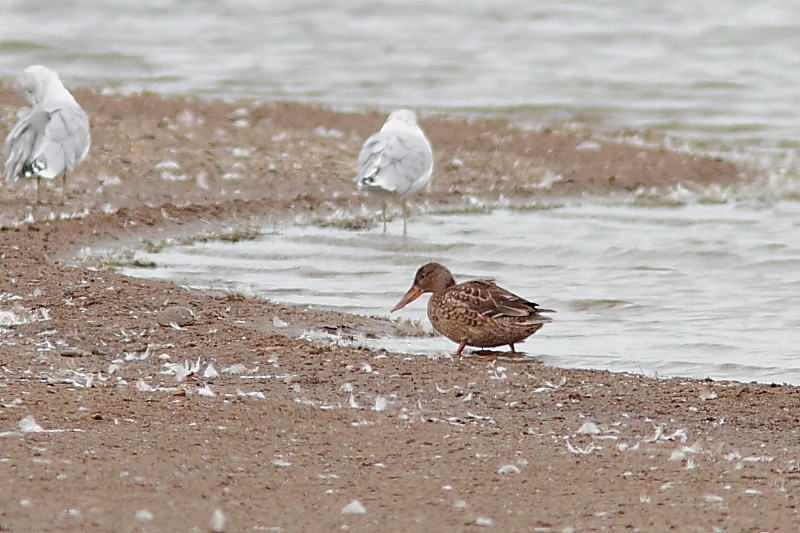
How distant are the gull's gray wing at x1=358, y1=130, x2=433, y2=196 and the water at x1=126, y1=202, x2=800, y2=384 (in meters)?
0.41

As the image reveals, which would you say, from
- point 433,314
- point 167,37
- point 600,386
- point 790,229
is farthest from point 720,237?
point 167,37

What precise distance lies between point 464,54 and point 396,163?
39.9 feet

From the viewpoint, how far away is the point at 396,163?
12930 millimetres

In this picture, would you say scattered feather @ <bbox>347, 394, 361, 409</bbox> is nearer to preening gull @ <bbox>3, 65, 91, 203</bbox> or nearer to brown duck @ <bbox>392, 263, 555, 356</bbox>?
brown duck @ <bbox>392, 263, 555, 356</bbox>

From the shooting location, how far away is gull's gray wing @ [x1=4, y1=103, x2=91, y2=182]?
1222cm

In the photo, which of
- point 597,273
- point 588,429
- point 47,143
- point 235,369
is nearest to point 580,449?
point 588,429

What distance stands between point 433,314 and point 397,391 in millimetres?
1481

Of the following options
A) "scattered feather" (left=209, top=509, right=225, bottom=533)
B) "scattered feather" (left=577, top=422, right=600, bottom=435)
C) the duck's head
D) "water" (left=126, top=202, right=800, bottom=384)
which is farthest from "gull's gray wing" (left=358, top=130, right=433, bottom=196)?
"scattered feather" (left=209, top=509, right=225, bottom=533)

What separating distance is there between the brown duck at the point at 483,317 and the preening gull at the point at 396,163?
161 inches

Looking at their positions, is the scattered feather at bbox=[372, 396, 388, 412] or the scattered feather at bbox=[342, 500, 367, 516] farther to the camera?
the scattered feather at bbox=[372, 396, 388, 412]

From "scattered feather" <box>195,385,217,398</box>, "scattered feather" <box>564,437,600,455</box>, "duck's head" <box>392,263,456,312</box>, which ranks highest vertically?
"duck's head" <box>392,263,456,312</box>

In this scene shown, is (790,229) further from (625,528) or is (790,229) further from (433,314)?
(625,528)

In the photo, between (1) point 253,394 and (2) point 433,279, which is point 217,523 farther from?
(2) point 433,279

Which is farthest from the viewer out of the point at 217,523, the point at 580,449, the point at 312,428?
the point at 312,428
